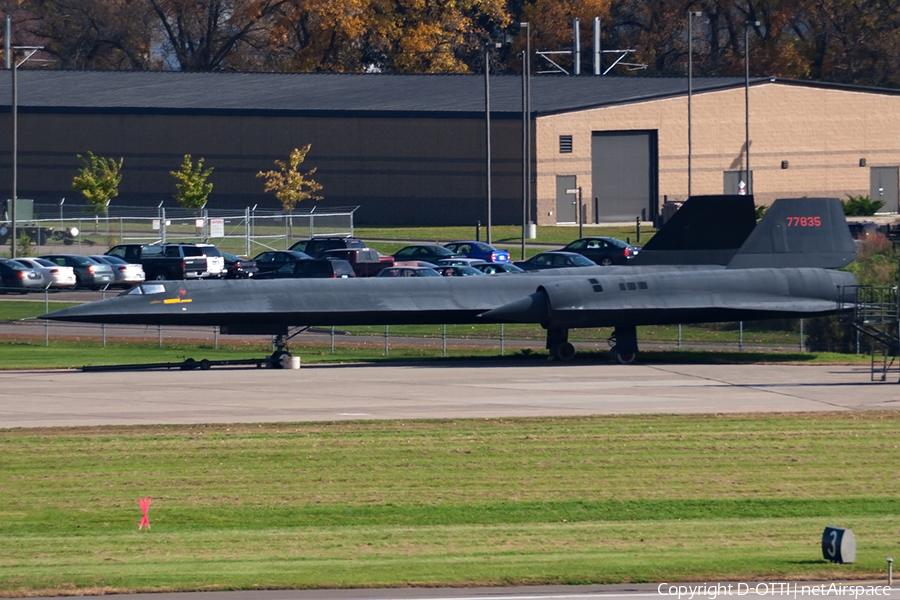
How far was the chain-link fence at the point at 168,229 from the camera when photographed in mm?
64938

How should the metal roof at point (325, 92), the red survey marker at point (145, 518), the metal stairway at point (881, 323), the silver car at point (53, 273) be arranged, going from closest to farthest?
the red survey marker at point (145, 518) < the metal stairway at point (881, 323) < the silver car at point (53, 273) < the metal roof at point (325, 92)

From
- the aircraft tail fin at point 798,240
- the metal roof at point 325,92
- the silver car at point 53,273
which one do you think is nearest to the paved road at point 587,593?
the aircraft tail fin at point 798,240

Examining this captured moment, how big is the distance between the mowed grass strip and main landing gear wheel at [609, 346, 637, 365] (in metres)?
10.3

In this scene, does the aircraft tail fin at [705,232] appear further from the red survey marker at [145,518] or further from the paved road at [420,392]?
the red survey marker at [145,518]

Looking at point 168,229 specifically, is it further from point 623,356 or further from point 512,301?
point 623,356

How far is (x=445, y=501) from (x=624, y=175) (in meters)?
64.2

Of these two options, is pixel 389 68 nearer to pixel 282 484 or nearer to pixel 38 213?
pixel 38 213

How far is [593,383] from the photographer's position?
1158 inches

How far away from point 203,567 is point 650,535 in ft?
18.1

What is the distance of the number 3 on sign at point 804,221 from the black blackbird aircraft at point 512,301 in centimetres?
130

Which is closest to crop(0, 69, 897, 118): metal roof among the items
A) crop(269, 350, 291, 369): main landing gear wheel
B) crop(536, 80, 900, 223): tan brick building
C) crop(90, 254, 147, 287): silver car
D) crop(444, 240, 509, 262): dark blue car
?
crop(536, 80, 900, 223): tan brick building

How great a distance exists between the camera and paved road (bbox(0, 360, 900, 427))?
24.5 metres

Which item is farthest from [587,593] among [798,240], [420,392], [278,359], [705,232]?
[798,240]

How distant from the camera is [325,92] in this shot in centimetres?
8369
